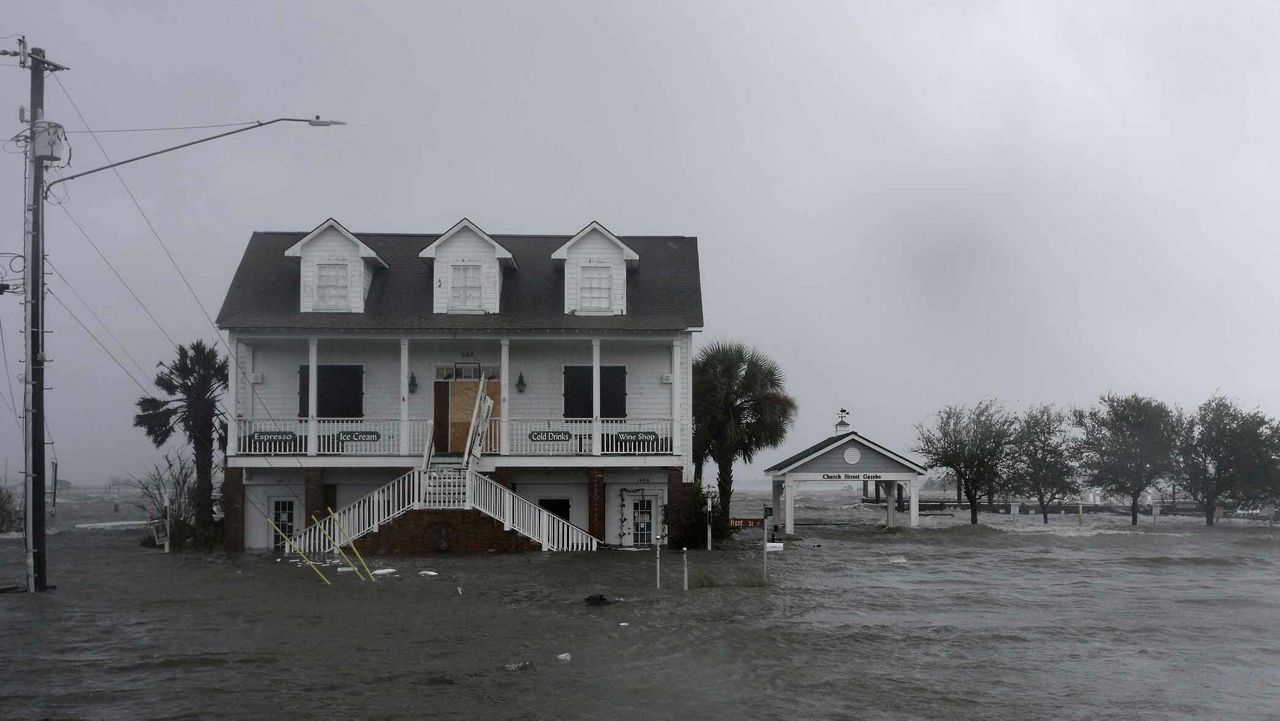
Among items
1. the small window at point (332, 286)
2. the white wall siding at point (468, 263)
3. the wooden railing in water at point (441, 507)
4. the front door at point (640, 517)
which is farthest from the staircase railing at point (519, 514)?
the small window at point (332, 286)

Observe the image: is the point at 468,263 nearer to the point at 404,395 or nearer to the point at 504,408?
the point at 404,395

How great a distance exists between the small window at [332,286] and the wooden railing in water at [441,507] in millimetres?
5945

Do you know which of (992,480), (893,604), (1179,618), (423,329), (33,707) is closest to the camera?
(33,707)

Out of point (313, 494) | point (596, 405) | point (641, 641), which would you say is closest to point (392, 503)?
point (313, 494)

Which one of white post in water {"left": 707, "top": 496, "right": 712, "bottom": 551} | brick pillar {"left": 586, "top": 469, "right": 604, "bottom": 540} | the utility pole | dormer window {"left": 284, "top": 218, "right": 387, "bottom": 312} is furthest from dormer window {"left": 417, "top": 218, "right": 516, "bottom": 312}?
the utility pole

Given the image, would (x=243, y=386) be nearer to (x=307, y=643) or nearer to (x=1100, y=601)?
(x=307, y=643)

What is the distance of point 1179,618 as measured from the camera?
2019cm

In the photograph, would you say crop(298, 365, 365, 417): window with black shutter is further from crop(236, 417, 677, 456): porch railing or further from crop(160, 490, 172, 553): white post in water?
crop(160, 490, 172, 553): white post in water

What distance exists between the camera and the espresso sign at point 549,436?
32469 millimetres

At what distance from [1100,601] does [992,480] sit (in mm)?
28564

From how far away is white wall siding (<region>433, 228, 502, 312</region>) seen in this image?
33344mm

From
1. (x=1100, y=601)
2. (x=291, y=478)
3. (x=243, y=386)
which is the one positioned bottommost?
(x=1100, y=601)

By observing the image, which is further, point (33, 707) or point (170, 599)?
point (170, 599)

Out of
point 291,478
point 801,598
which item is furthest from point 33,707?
point 291,478
